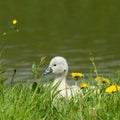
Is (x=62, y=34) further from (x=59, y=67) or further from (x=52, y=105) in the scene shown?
(x=52, y=105)

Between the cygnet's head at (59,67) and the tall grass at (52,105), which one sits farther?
the cygnet's head at (59,67)

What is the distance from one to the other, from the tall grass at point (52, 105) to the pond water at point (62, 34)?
572cm

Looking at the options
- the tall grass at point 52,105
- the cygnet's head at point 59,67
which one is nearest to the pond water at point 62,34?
the cygnet's head at point 59,67

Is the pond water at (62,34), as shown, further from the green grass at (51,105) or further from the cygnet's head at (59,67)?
the green grass at (51,105)

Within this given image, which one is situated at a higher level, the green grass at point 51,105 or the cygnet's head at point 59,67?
the cygnet's head at point 59,67

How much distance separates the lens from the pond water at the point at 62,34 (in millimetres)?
14836

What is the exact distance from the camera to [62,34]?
18.4m

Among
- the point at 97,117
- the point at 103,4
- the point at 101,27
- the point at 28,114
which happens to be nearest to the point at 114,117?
the point at 97,117

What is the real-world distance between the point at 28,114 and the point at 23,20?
16.4 m

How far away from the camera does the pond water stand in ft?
48.7

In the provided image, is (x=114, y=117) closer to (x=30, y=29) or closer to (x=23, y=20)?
(x=30, y=29)

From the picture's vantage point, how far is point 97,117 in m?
4.75

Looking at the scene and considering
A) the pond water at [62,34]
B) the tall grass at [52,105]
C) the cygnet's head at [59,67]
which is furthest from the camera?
the pond water at [62,34]

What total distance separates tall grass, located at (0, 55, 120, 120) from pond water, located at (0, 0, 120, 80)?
5.72 meters
